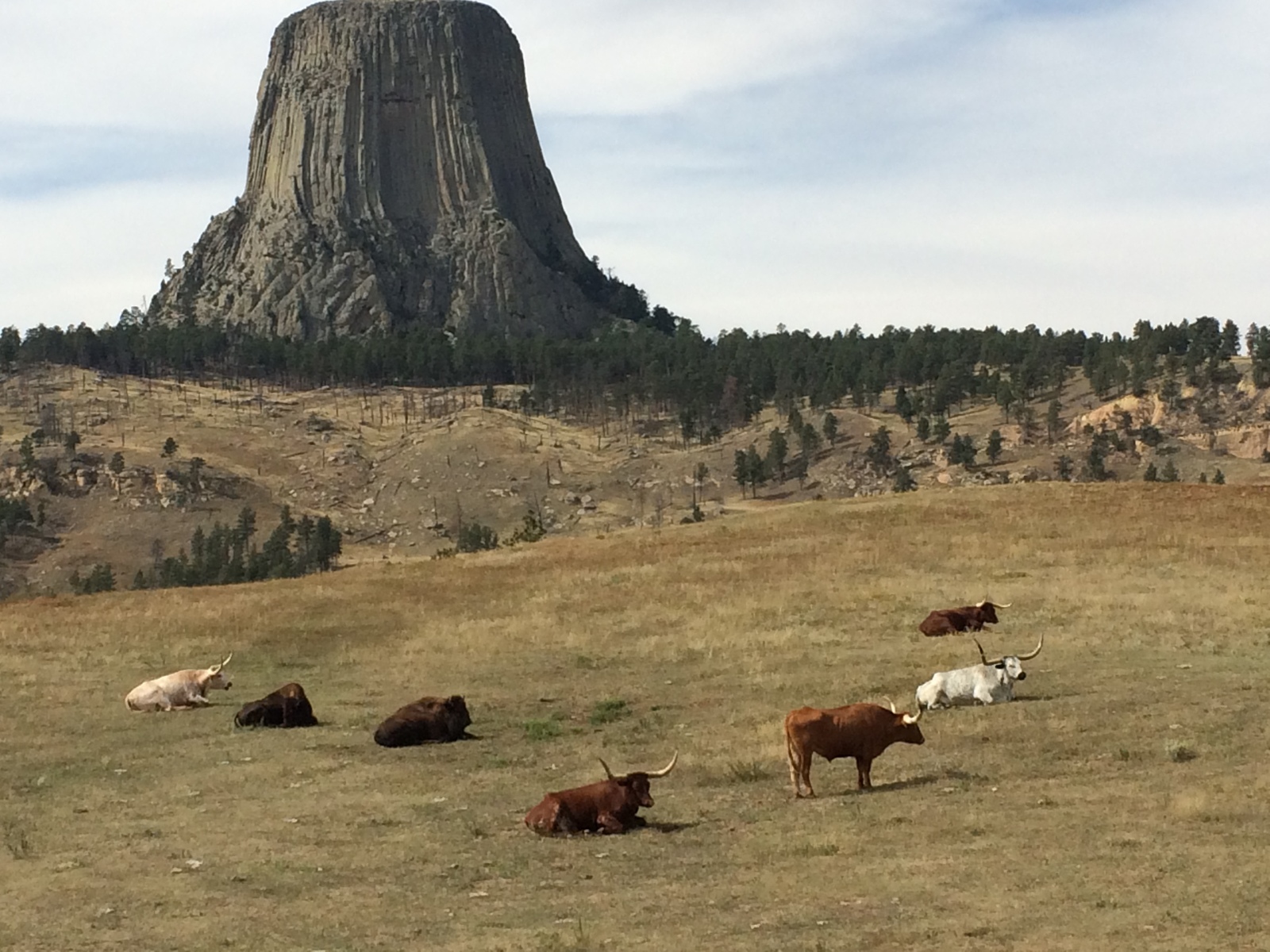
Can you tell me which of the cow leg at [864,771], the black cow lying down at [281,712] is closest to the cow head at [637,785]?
the cow leg at [864,771]

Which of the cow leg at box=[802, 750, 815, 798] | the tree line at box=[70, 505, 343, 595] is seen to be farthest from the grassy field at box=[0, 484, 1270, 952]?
the tree line at box=[70, 505, 343, 595]

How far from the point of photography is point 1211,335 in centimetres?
14875

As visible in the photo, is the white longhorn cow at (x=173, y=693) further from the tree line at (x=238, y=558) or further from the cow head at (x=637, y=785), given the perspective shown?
the tree line at (x=238, y=558)

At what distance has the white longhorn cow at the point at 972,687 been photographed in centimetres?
2250

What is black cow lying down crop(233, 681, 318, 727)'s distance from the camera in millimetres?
24703

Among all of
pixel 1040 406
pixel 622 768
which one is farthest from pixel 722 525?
pixel 1040 406

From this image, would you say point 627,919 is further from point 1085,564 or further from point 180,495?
point 180,495

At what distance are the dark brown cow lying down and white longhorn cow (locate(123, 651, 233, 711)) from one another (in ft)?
17.6

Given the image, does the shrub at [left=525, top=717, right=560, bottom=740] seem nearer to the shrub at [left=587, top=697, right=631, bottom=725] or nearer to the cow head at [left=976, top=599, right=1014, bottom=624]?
the shrub at [left=587, top=697, right=631, bottom=725]

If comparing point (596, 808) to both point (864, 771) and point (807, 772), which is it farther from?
point (864, 771)

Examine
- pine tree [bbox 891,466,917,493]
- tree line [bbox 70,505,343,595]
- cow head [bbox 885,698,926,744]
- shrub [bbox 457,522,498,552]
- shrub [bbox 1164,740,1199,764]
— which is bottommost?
tree line [bbox 70,505,343,595]

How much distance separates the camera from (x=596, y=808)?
16562 mm

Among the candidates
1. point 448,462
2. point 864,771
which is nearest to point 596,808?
point 864,771

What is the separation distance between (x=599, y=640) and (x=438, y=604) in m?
7.54
